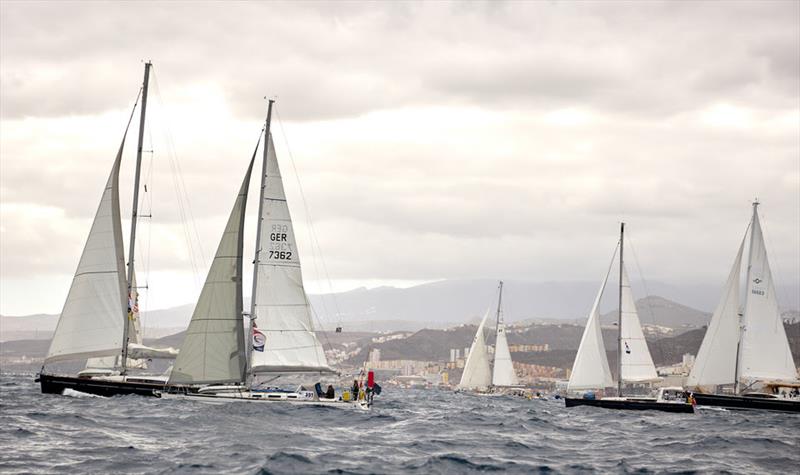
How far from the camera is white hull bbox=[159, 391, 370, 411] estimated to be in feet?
173

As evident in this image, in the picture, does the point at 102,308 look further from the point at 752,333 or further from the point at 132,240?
the point at 752,333

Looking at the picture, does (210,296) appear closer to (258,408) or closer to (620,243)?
(258,408)

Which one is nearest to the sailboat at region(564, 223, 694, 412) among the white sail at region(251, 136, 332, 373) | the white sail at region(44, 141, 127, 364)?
the white sail at region(251, 136, 332, 373)

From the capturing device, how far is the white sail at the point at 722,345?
8288cm

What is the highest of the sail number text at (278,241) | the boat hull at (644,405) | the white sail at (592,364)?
the sail number text at (278,241)

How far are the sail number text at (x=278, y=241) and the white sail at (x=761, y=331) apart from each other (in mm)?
45159

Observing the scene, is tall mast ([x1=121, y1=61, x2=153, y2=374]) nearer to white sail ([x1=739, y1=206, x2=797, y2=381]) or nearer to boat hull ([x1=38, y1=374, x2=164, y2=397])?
boat hull ([x1=38, y1=374, x2=164, y2=397])

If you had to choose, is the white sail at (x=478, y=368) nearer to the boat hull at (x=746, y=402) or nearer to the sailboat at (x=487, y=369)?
the sailboat at (x=487, y=369)

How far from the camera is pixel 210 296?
53375mm

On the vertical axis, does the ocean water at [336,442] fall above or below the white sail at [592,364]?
below

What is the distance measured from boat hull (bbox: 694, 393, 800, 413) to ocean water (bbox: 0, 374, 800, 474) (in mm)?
22837

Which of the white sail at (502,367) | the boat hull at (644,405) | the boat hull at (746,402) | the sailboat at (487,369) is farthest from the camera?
the sailboat at (487,369)

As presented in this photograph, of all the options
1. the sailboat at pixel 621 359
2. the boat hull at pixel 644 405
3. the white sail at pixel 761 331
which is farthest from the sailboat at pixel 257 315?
the white sail at pixel 761 331

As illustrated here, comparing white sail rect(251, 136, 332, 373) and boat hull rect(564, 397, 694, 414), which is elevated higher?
white sail rect(251, 136, 332, 373)
